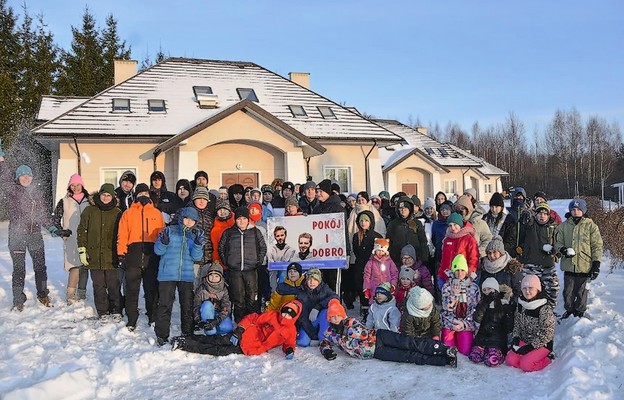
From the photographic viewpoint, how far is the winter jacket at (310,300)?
6.43 m

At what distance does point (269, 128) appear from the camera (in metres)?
17.8

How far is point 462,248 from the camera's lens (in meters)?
6.94

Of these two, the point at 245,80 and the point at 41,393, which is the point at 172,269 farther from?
the point at 245,80

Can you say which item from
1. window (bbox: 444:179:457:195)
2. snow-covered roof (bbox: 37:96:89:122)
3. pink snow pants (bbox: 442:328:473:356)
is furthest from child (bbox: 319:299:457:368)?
window (bbox: 444:179:457:195)

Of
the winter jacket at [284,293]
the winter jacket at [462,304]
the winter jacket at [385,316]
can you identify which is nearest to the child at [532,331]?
the winter jacket at [462,304]

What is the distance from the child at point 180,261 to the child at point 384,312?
2411 millimetres

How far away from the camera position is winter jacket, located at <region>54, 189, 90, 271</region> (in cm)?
779

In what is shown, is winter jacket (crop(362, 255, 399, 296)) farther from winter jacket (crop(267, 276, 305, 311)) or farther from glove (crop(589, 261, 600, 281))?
glove (crop(589, 261, 600, 281))

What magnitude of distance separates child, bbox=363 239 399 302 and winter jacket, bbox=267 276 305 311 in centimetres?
97

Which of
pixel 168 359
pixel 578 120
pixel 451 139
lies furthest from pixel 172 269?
pixel 451 139

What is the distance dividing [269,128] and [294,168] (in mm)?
1729

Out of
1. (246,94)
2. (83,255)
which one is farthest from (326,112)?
(83,255)

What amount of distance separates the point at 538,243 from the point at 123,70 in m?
21.2

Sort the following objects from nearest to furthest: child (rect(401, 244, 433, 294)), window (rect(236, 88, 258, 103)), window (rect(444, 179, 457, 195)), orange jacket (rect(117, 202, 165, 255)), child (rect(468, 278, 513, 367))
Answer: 1. child (rect(468, 278, 513, 367))
2. orange jacket (rect(117, 202, 165, 255))
3. child (rect(401, 244, 433, 294))
4. window (rect(236, 88, 258, 103))
5. window (rect(444, 179, 457, 195))
